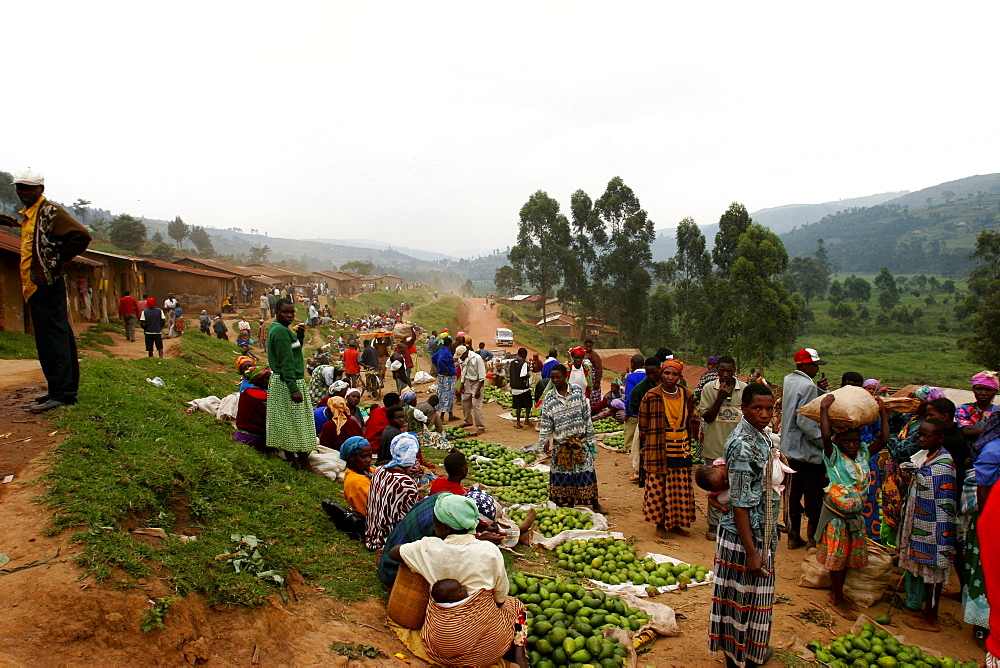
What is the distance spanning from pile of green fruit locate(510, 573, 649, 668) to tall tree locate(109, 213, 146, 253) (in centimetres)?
5255

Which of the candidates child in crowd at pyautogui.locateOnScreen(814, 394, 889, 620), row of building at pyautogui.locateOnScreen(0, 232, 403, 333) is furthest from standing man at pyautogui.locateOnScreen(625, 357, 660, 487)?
row of building at pyautogui.locateOnScreen(0, 232, 403, 333)

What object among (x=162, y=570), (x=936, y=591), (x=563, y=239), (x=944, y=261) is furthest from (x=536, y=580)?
(x=944, y=261)

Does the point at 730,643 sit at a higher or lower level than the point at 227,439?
lower

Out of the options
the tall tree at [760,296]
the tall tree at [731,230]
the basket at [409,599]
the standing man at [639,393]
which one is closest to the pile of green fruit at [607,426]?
the standing man at [639,393]

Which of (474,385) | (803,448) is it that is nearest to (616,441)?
(474,385)

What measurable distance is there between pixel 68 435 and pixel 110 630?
9.39 ft

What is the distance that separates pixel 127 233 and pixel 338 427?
49.0 meters

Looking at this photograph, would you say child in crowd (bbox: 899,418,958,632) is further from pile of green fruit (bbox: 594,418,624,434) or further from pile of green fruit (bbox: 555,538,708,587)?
pile of green fruit (bbox: 594,418,624,434)

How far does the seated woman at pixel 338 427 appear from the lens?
24.8ft

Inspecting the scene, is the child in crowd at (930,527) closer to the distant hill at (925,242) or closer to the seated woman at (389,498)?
the seated woman at (389,498)

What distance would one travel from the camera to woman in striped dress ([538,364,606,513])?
22.4ft

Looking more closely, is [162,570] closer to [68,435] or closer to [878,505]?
[68,435]

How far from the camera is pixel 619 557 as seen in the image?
5523mm

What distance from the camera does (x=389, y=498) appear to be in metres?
5.01
